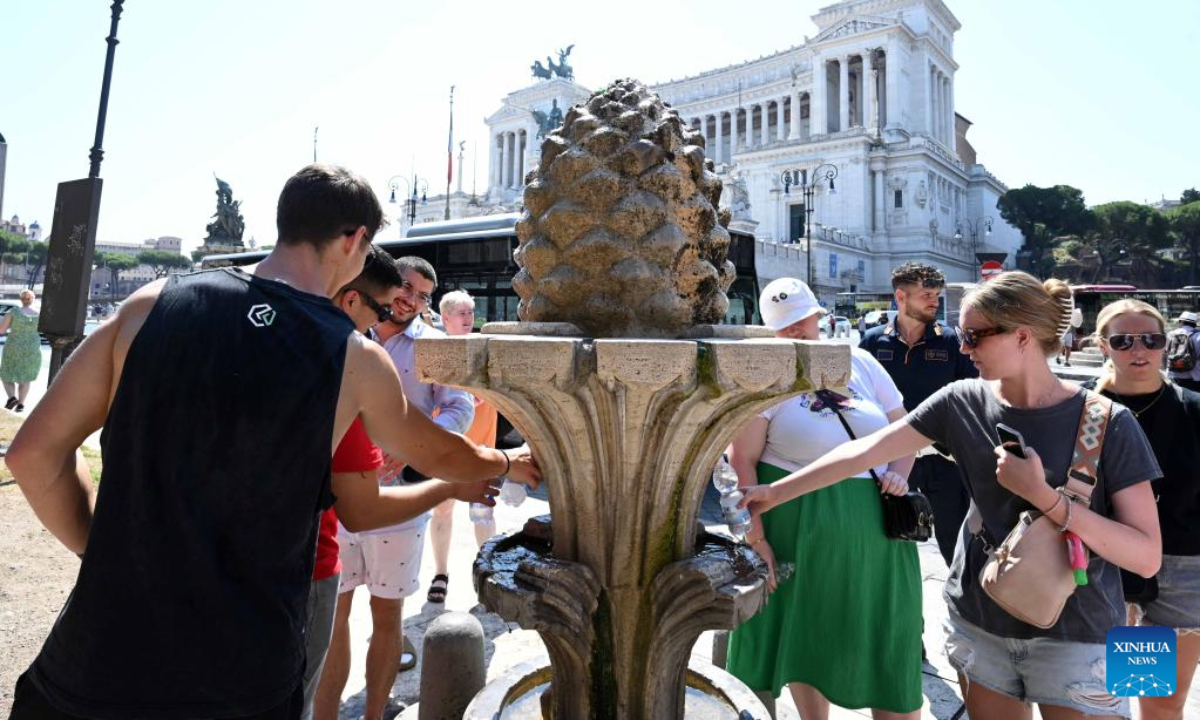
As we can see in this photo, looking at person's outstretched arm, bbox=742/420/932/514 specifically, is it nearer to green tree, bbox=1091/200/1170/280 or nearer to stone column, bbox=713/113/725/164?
green tree, bbox=1091/200/1170/280

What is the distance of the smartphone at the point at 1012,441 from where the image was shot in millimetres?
1799

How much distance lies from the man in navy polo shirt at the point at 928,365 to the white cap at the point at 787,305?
1.24 meters

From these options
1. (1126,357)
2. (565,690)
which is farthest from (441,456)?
(1126,357)

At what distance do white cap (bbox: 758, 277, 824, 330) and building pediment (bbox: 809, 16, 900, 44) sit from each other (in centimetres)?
5694

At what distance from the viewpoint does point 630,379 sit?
5.68ft

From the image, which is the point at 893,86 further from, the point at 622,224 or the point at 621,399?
the point at 621,399

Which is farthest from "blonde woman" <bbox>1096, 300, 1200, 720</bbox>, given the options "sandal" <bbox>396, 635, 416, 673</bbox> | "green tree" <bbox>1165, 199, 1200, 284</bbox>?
"green tree" <bbox>1165, 199, 1200, 284</bbox>

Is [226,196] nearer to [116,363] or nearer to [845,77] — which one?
[116,363]

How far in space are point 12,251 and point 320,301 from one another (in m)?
89.4

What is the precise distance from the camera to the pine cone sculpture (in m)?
2.04

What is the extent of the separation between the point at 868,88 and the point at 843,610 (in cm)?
5642

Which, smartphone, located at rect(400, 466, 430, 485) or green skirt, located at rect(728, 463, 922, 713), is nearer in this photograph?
green skirt, located at rect(728, 463, 922, 713)

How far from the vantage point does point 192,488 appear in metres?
1.38

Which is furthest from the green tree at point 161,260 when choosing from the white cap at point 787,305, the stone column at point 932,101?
the white cap at point 787,305
